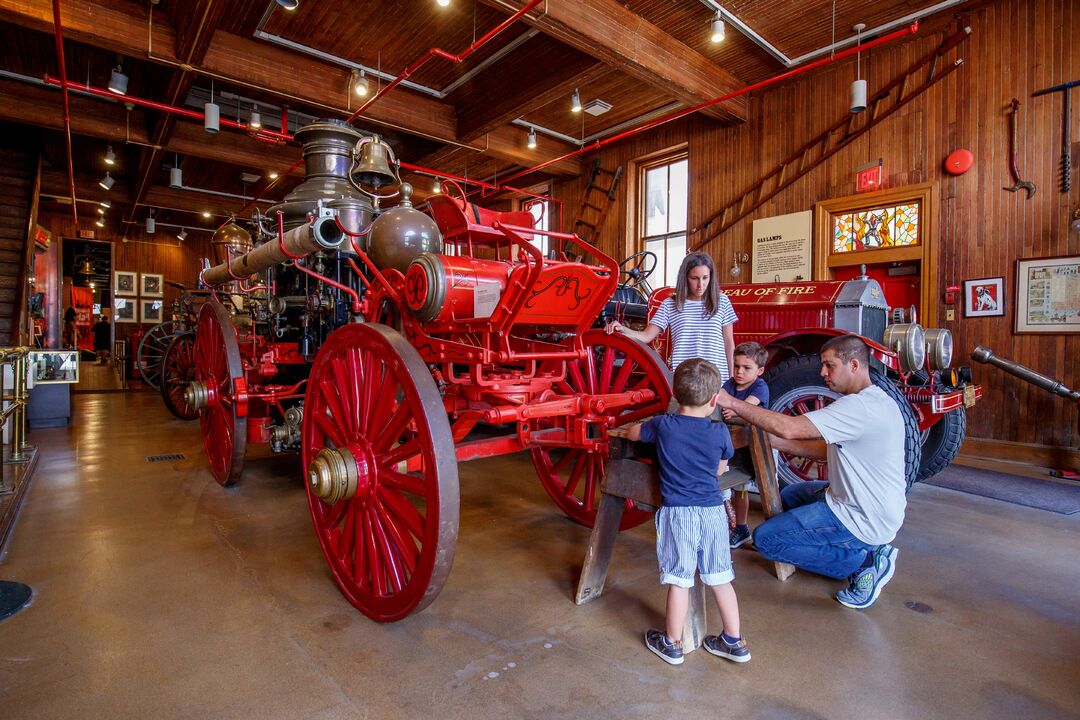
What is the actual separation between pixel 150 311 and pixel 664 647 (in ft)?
56.5

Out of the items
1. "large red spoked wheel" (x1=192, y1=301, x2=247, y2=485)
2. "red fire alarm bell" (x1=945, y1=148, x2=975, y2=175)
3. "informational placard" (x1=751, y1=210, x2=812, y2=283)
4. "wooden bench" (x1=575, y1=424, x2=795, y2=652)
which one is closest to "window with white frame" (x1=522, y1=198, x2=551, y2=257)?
"wooden bench" (x1=575, y1=424, x2=795, y2=652)

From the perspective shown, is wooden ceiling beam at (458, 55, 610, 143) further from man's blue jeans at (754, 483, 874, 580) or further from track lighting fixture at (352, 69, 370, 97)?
man's blue jeans at (754, 483, 874, 580)

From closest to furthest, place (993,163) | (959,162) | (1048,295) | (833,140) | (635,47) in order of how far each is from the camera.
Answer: (1048,295), (993,163), (959,162), (635,47), (833,140)

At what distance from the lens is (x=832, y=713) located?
156cm

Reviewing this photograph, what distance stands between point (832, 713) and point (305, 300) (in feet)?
11.7

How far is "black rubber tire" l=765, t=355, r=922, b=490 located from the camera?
10.2 feet

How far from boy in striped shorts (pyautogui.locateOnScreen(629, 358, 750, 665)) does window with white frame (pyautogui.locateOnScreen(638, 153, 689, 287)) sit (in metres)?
6.82

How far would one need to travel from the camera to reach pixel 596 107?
7.99 meters

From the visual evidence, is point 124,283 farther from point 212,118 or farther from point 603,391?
→ point 603,391

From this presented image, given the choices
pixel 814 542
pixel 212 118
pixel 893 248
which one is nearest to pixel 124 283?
pixel 212 118

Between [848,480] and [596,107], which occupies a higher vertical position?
[596,107]

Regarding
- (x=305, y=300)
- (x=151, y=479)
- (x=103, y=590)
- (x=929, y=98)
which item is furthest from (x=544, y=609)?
(x=929, y=98)

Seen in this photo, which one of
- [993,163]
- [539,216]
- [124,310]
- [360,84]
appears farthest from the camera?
[124,310]

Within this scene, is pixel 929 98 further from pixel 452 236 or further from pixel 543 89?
pixel 452 236
